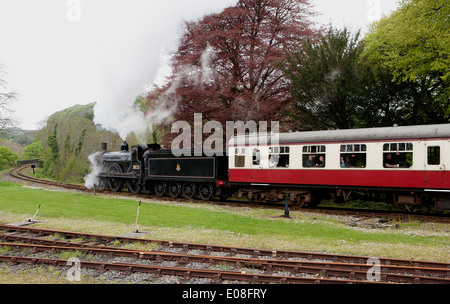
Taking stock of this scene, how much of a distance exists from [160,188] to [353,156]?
1225 cm

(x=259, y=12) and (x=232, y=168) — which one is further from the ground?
(x=259, y=12)

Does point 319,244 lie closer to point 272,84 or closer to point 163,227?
point 163,227

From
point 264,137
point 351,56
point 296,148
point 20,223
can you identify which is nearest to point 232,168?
point 264,137

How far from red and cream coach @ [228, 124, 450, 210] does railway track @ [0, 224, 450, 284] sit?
633 centimetres

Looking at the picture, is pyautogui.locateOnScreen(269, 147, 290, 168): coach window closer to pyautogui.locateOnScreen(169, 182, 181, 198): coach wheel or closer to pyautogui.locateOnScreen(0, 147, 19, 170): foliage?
pyautogui.locateOnScreen(169, 182, 181, 198): coach wheel

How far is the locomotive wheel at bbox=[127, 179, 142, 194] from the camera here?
944 inches

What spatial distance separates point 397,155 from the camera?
14.0 metres

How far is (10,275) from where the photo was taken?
25.2 ft

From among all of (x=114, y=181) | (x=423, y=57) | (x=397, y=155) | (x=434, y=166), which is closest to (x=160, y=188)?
(x=114, y=181)

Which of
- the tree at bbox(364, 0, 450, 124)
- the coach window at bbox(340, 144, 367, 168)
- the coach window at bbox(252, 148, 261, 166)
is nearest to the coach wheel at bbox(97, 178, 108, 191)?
the coach window at bbox(252, 148, 261, 166)

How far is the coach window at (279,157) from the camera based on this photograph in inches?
663

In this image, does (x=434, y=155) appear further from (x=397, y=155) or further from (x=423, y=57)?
(x=423, y=57)
